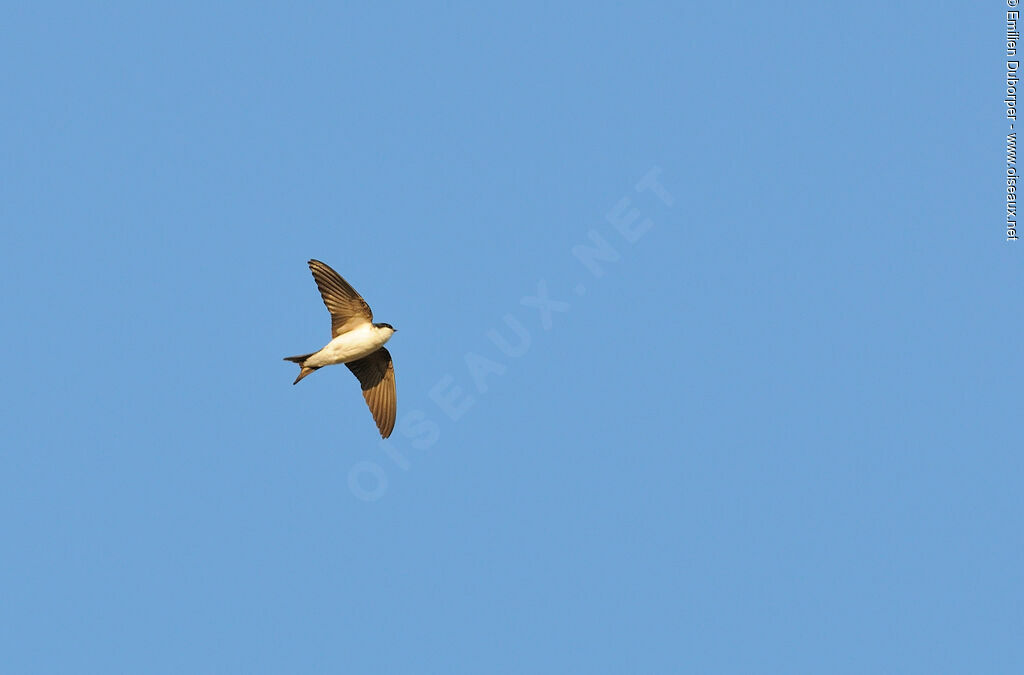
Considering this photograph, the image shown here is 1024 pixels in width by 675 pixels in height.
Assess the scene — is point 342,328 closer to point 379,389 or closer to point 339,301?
point 339,301

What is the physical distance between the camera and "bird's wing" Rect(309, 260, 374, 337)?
1330 centimetres

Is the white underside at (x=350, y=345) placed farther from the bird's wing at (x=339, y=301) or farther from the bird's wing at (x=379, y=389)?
the bird's wing at (x=379, y=389)

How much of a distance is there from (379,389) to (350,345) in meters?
1.08

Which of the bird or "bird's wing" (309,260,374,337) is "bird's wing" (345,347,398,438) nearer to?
the bird

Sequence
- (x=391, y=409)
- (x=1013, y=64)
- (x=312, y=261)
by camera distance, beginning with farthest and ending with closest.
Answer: (x=1013, y=64) < (x=391, y=409) < (x=312, y=261)

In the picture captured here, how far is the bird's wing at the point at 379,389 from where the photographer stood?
14305mm

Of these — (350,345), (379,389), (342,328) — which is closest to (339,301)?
(342,328)

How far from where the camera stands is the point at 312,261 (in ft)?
43.5

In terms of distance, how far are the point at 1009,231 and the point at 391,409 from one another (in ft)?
27.9

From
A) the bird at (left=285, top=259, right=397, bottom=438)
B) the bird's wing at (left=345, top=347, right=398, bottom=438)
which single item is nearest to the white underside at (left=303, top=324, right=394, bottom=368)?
the bird at (left=285, top=259, right=397, bottom=438)

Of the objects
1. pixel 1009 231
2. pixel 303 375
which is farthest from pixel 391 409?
pixel 1009 231

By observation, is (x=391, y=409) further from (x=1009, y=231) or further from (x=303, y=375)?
Answer: (x=1009, y=231)

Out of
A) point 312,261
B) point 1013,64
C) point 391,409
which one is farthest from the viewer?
point 1013,64

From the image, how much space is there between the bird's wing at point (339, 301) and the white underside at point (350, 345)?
0.09 m
